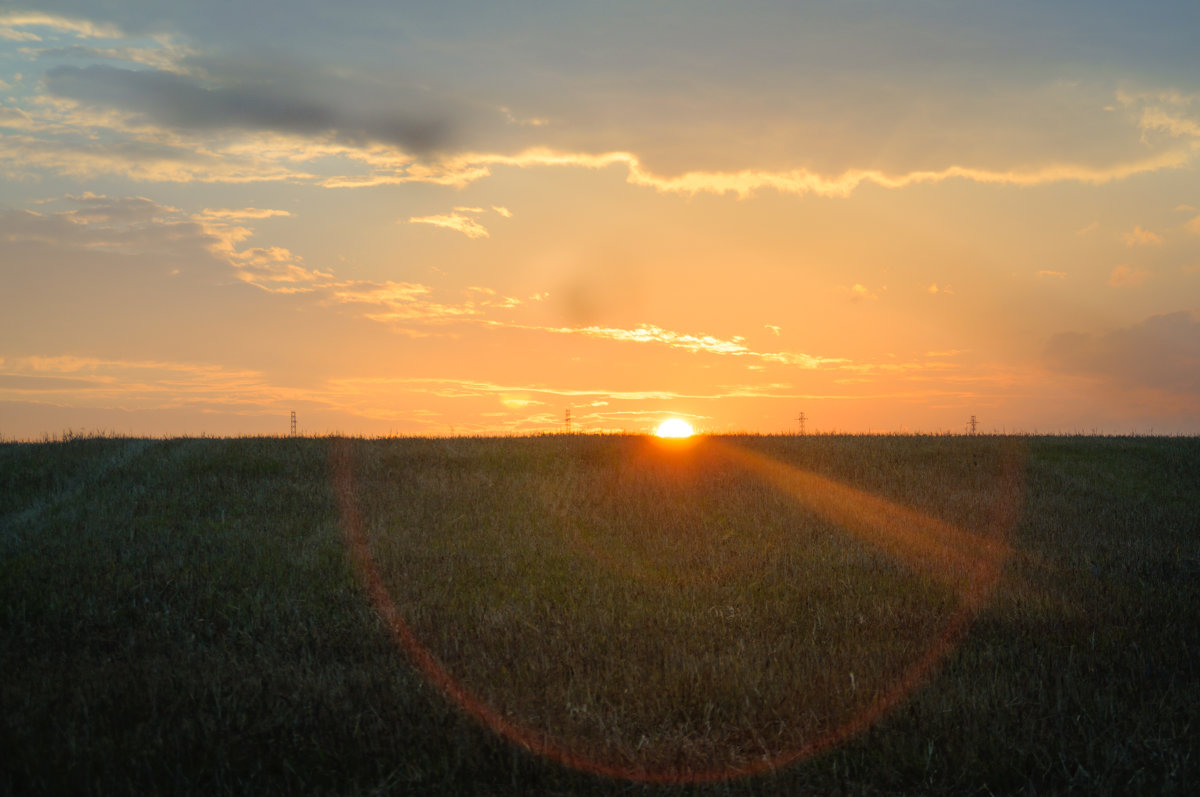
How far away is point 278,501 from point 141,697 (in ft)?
31.9

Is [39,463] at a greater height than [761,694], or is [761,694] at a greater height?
[39,463]

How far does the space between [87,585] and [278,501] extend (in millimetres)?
5046

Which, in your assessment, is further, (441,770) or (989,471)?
(989,471)

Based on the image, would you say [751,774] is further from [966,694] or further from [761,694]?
[966,694]

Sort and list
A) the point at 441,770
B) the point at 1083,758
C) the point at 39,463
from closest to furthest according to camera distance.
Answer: the point at 441,770 < the point at 1083,758 < the point at 39,463

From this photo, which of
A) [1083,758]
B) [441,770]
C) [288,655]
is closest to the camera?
[441,770]

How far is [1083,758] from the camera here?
5.26 metres

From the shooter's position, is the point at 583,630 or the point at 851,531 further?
the point at 851,531

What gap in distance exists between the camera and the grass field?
5.09 m

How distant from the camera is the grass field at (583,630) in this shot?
5090 millimetres

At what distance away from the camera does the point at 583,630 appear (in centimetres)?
793

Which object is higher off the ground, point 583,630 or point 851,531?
point 851,531

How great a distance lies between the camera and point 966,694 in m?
6.21

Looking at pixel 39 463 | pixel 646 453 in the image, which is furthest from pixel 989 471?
pixel 39 463
